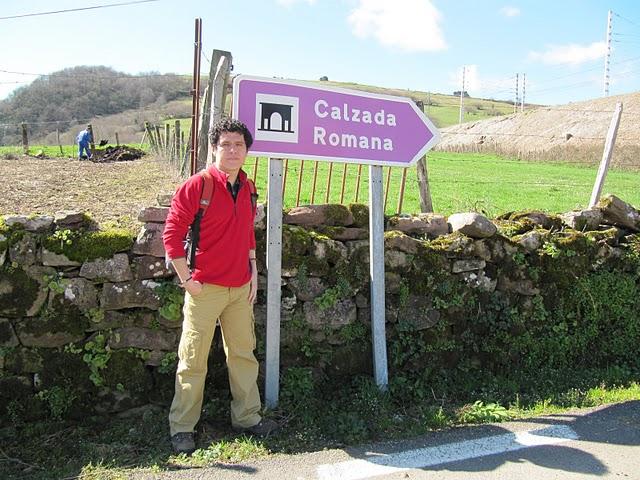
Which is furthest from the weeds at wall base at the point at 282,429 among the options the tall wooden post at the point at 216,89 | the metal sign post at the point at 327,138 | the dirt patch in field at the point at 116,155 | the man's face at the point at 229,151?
the dirt patch in field at the point at 116,155

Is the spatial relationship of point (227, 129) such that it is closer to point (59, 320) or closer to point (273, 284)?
point (273, 284)

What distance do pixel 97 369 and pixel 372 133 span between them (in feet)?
8.77

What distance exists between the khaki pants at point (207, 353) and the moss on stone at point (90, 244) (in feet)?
2.48

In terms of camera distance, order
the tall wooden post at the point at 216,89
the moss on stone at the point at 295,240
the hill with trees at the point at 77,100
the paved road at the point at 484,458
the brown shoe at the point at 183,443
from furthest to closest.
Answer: the hill with trees at the point at 77,100 → the tall wooden post at the point at 216,89 → the moss on stone at the point at 295,240 → the brown shoe at the point at 183,443 → the paved road at the point at 484,458

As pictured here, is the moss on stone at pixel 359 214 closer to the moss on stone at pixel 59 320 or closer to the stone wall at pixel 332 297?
the stone wall at pixel 332 297

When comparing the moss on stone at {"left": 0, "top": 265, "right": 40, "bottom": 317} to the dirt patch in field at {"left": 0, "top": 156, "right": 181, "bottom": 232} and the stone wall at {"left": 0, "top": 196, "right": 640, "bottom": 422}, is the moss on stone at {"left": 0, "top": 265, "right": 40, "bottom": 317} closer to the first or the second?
the stone wall at {"left": 0, "top": 196, "right": 640, "bottom": 422}

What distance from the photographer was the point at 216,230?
3207 millimetres

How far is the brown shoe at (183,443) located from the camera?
3.23 m

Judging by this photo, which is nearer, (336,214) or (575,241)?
(336,214)

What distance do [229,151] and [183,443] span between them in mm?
1844

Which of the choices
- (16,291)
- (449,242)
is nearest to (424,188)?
(449,242)

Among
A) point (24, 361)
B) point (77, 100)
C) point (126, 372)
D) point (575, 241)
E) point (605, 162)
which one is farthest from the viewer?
point (77, 100)

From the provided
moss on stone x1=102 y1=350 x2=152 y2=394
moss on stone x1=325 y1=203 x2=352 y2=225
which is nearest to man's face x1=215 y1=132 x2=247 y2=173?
moss on stone x1=325 y1=203 x2=352 y2=225

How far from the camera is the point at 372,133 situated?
4.08 meters
